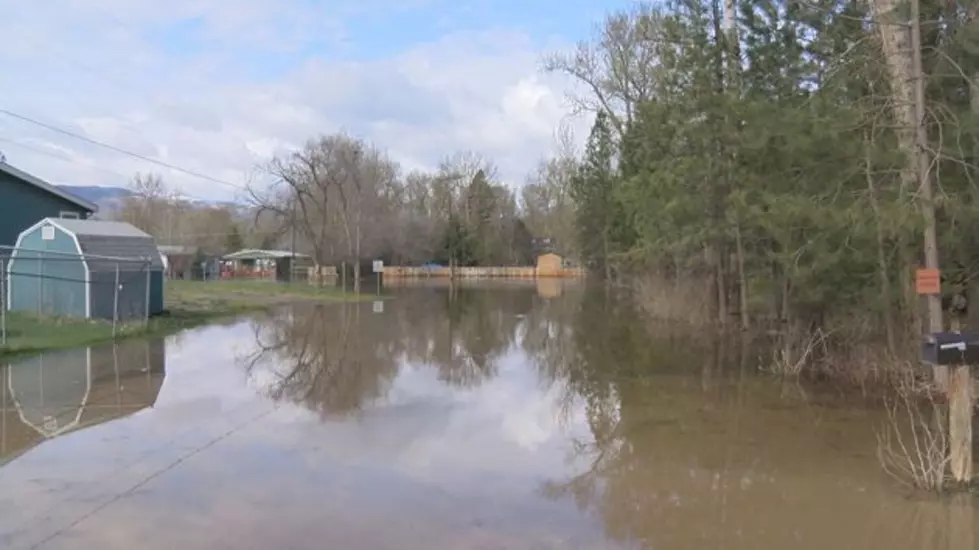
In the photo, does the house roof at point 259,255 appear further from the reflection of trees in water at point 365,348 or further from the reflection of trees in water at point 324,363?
the reflection of trees in water at point 324,363

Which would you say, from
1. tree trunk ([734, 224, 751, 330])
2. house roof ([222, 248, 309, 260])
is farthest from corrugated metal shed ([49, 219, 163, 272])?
house roof ([222, 248, 309, 260])

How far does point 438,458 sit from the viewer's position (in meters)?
9.11

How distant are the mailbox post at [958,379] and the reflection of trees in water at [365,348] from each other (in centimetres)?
758

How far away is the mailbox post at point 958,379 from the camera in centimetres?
696

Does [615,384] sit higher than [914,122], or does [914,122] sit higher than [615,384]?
[914,122]

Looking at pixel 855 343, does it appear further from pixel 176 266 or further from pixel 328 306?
pixel 176 266

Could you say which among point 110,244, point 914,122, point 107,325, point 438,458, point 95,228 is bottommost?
point 438,458

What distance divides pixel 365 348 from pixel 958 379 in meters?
15.0

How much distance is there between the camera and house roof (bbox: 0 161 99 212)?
2786 cm

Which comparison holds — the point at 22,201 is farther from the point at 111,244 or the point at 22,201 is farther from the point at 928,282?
the point at 928,282

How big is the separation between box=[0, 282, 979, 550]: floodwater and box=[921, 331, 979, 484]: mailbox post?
18.3 inches

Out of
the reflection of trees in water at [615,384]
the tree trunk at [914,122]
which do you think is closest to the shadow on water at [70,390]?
the reflection of trees in water at [615,384]

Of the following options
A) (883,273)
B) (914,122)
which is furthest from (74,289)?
(914,122)

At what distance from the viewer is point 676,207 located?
20.1 meters
